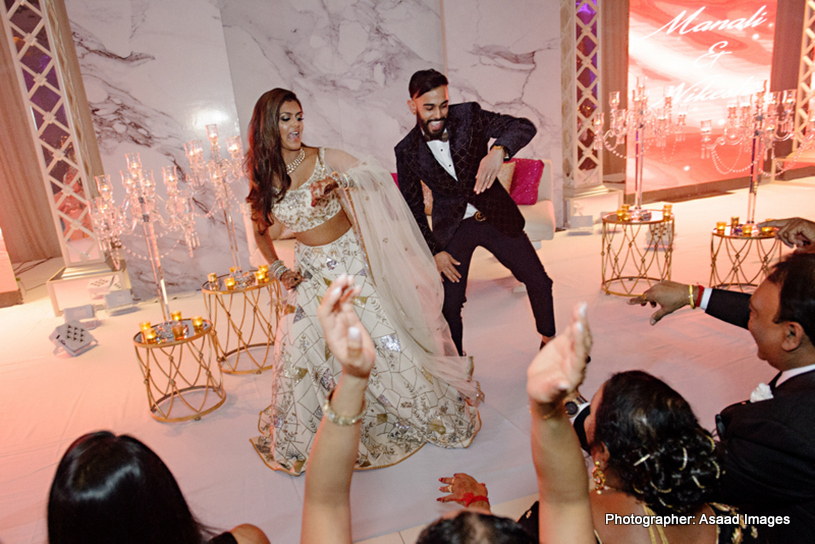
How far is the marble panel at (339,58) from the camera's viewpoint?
546cm

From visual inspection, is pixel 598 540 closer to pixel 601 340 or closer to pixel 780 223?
pixel 780 223

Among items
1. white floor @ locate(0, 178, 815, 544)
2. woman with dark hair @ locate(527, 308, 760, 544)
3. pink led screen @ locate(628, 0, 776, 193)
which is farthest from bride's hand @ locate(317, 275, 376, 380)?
pink led screen @ locate(628, 0, 776, 193)

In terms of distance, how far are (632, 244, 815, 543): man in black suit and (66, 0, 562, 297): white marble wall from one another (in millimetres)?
4539

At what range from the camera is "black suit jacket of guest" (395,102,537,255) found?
2955 mm

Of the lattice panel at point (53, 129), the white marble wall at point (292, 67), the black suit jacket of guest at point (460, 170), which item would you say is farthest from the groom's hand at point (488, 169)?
the lattice panel at point (53, 129)

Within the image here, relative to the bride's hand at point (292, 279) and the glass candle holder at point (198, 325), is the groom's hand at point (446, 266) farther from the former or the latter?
the glass candle holder at point (198, 325)

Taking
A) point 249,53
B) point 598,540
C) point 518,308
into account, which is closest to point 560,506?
point 598,540

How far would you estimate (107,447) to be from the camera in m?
0.90

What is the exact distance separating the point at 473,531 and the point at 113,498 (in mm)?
557

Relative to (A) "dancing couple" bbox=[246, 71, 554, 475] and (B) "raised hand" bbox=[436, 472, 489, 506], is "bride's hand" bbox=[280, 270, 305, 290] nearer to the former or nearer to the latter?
(A) "dancing couple" bbox=[246, 71, 554, 475]

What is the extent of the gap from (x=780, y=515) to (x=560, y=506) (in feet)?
2.56

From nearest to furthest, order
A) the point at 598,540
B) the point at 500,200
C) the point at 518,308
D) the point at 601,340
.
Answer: the point at 598,540
the point at 500,200
the point at 601,340
the point at 518,308

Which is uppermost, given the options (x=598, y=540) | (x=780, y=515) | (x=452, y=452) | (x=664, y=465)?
(x=664, y=465)

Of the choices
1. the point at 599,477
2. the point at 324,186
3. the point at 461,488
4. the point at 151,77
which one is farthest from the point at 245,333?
the point at 599,477
